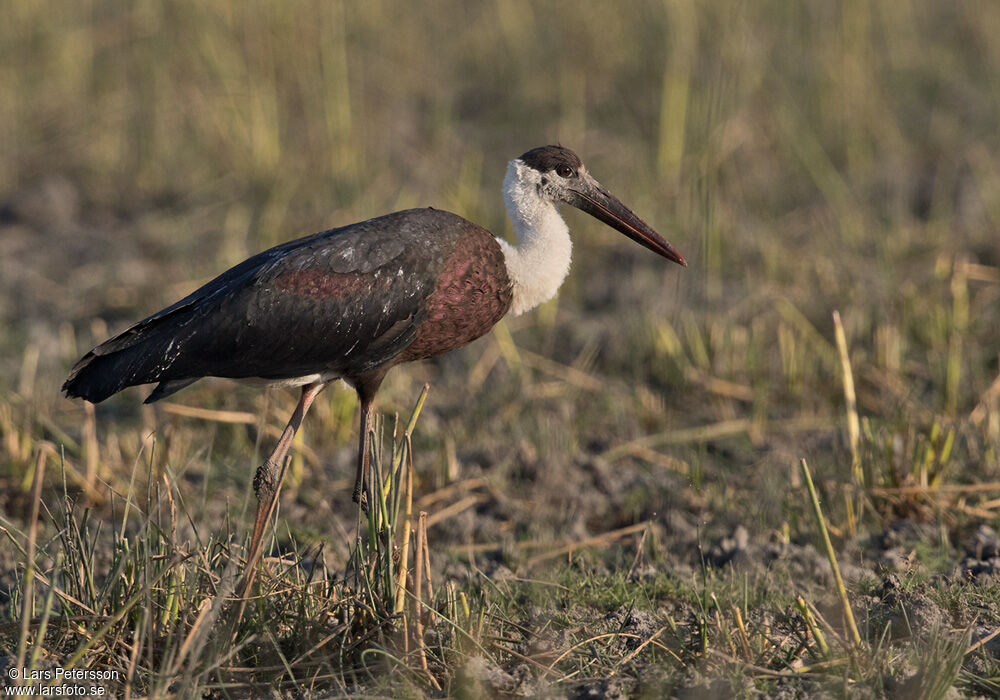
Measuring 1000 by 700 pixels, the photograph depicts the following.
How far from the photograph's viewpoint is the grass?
10.7ft

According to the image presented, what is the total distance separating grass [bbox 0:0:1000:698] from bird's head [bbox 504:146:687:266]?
0.92 meters

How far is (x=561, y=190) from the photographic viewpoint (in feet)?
13.8

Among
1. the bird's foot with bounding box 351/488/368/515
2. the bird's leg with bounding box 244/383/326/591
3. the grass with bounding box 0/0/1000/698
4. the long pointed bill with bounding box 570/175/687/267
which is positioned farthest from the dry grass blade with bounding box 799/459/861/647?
the bird's leg with bounding box 244/383/326/591

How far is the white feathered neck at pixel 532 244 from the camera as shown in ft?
13.4

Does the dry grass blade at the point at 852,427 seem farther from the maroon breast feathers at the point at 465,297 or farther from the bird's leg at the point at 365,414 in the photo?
the bird's leg at the point at 365,414

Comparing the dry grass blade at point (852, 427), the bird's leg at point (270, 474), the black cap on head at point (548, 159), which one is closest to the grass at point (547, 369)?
the dry grass blade at point (852, 427)

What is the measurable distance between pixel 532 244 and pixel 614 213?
362 millimetres

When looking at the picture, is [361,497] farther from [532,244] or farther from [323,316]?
[532,244]

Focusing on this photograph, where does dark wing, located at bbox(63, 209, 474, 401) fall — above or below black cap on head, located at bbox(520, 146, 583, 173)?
below

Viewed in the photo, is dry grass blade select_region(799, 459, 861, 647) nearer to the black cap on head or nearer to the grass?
the grass

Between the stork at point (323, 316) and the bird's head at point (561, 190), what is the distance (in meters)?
0.27

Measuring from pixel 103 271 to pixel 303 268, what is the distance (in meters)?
3.46

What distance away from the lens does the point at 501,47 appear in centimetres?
930

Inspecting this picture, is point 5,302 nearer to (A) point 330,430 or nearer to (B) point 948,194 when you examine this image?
(A) point 330,430
